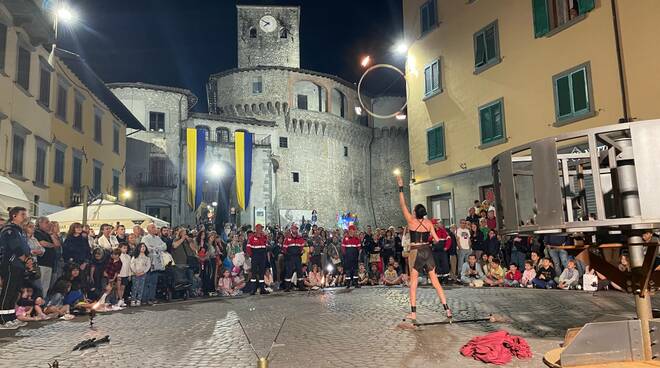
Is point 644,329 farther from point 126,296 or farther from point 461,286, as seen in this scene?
point 126,296

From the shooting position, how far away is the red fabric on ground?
212 inches

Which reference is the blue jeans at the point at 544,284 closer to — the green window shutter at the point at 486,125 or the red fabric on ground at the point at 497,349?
the green window shutter at the point at 486,125

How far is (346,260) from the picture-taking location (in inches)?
637

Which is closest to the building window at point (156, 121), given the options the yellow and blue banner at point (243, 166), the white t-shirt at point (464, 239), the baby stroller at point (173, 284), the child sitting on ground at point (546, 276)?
the yellow and blue banner at point (243, 166)

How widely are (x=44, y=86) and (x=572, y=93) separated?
20616 mm

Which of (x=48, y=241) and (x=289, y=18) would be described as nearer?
(x=48, y=241)

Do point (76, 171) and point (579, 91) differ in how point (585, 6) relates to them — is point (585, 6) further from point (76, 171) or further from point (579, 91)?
point (76, 171)

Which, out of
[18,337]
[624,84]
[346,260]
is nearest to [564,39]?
[624,84]

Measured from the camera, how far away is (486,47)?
65.1ft

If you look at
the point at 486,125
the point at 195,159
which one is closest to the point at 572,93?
the point at 486,125

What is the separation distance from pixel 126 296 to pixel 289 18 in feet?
165

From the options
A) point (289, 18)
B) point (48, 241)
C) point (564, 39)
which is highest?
point (289, 18)

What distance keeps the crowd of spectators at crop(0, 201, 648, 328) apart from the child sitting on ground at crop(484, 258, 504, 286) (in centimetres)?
3

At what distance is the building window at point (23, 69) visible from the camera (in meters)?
18.5
